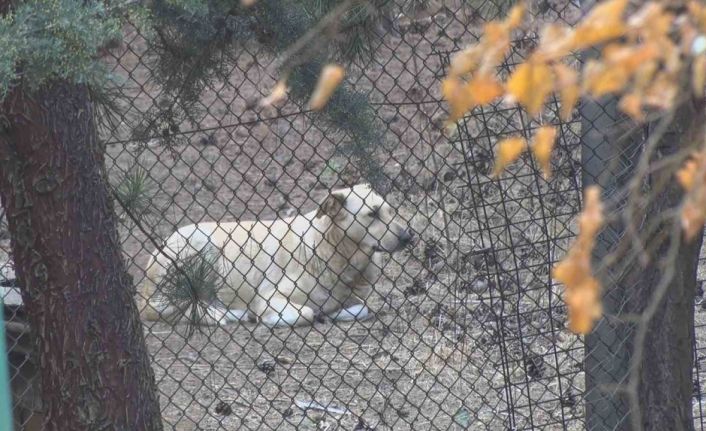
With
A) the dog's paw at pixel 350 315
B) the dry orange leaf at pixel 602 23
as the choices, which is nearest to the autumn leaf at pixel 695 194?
the dry orange leaf at pixel 602 23

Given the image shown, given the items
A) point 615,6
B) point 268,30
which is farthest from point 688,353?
point 615,6

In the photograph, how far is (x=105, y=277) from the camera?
3.07 metres

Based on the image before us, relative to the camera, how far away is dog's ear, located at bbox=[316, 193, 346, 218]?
6.39 meters

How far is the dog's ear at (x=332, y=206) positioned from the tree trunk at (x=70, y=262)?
3.26 m

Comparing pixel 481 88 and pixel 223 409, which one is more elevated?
pixel 223 409

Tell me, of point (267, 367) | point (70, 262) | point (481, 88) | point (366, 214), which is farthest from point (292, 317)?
point (481, 88)

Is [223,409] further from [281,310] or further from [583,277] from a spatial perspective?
[583,277]

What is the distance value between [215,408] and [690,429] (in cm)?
212

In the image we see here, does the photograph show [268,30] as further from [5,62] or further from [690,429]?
[690,429]

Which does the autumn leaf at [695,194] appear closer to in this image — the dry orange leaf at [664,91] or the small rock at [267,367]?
the dry orange leaf at [664,91]

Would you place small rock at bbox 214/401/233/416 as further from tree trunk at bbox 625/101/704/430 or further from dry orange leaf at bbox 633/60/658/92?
dry orange leaf at bbox 633/60/658/92

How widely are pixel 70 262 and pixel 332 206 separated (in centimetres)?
356

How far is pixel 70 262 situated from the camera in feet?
9.87

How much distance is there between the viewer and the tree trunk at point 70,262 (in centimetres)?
294
